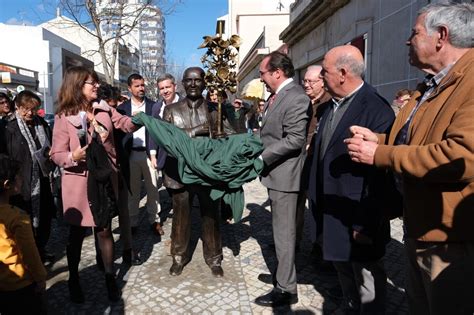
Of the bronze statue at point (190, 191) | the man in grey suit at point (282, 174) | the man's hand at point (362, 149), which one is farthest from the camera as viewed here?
the bronze statue at point (190, 191)

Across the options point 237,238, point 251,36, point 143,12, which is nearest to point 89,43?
point 251,36

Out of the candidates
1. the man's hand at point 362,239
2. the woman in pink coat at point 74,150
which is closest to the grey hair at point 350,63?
the man's hand at point 362,239

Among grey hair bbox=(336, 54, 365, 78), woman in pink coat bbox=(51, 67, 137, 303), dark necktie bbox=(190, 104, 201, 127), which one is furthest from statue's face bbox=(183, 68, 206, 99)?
grey hair bbox=(336, 54, 365, 78)

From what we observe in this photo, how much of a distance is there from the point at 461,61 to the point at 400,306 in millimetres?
2356

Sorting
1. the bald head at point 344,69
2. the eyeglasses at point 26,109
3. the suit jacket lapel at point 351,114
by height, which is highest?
the bald head at point 344,69

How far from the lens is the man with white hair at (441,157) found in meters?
1.57

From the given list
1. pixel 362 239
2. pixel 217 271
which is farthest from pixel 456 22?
pixel 217 271

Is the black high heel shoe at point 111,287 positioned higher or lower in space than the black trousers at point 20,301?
lower

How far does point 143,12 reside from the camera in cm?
1479

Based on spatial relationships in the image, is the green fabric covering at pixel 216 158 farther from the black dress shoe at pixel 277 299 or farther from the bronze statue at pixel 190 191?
the black dress shoe at pixel 277 299

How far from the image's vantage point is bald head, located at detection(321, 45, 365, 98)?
8.02 feet

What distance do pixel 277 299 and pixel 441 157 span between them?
7.05 feet

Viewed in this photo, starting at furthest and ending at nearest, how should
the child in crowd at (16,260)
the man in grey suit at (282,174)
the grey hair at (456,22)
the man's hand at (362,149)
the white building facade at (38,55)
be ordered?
the white building facade at (38,55)
the man in grey suit at (282,174)
the child in crowd at (16,260)
the man's hand at (362,149)
the grey hair at (456,22)

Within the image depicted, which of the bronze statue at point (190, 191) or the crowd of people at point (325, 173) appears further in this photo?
the bronze statue at point (190, 191)
